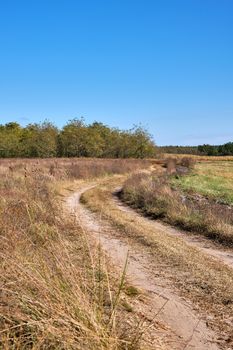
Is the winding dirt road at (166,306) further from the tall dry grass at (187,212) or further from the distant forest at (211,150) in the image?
the distant forest at (211,150)

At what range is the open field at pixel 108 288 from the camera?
441 cm

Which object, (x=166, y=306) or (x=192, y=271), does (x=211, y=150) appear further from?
(x=166, y=306)

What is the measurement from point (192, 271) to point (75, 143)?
63064 mm

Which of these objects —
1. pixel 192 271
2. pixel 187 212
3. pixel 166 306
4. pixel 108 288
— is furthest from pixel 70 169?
pixel 108 288

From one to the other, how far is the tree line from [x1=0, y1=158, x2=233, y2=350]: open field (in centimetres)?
5749

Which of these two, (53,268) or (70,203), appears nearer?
(53,268)

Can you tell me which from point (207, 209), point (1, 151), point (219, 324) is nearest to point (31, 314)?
point (219, 324)

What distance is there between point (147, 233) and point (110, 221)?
256cm

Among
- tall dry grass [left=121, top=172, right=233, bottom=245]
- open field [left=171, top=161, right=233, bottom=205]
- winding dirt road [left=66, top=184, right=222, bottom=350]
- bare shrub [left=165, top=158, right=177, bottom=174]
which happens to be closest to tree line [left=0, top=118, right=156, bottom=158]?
bare shrub [left=165, top=158, right=177, bottom=174]

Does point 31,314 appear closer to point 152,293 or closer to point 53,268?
point 53,268

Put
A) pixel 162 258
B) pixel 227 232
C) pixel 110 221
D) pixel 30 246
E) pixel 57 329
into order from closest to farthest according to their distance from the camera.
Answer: pixel 57 329 → pixel 30 246 → pixel 162 258 → pixel 227 232 → pixel 110 221

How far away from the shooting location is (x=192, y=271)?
914cm

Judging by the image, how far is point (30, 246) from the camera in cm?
695

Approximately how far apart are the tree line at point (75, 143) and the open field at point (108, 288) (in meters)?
57.5
